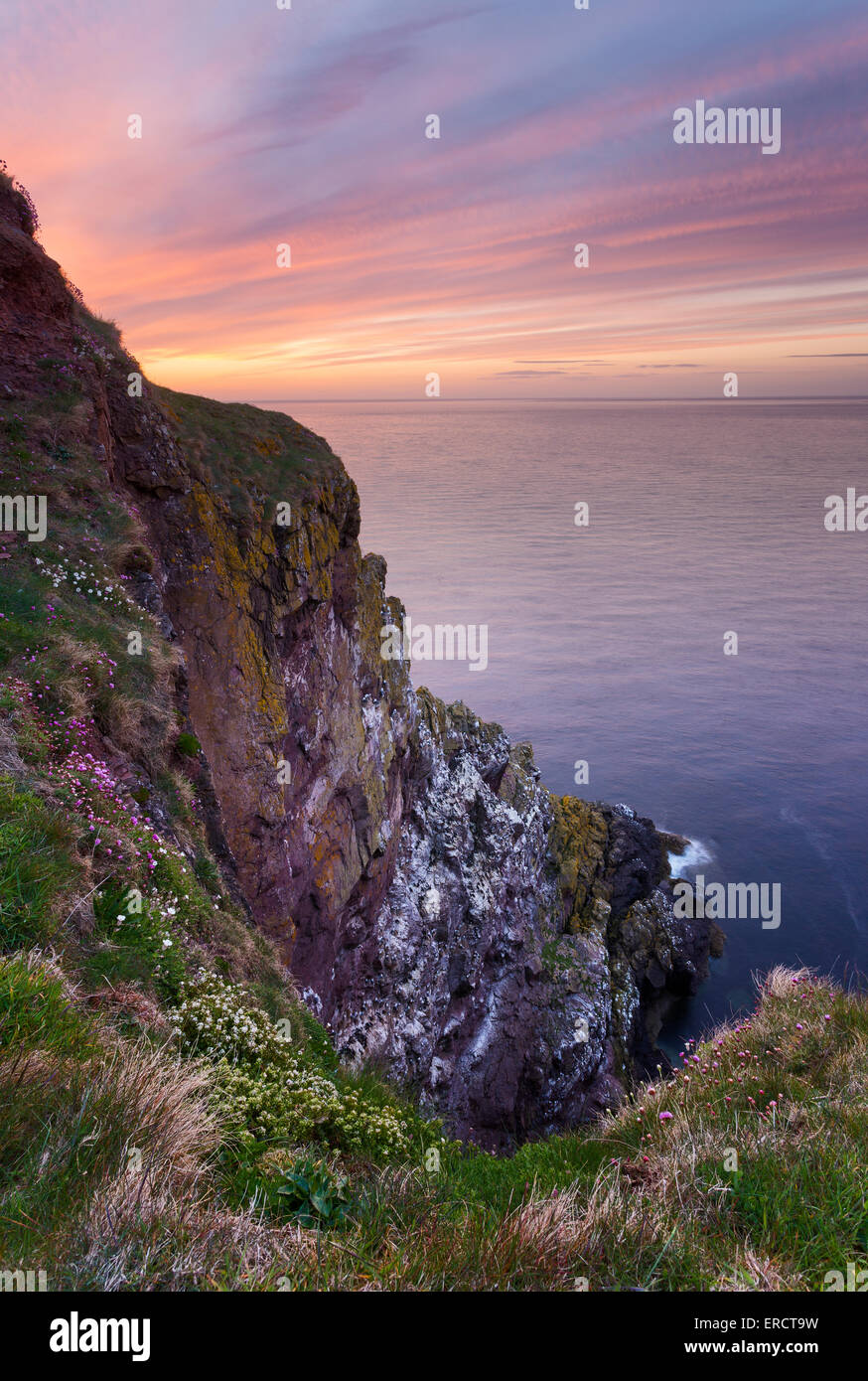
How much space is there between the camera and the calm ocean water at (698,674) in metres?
54.1

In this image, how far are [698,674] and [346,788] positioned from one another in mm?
74011

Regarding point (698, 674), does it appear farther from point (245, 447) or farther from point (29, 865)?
point (29, 865)

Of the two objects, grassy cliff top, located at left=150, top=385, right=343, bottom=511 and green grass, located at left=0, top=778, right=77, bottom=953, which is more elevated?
grassy cliff top, located at left=150, top=385, right=343, bottom=511

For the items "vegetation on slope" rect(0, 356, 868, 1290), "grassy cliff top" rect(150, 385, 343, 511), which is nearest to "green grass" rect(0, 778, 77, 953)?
"vegetation on slope" rect(0, 356, 868, 1290)

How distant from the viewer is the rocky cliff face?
18.5 meters

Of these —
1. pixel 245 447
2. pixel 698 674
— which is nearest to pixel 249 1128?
pixel 245 447

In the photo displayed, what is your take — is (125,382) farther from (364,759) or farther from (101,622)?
(364,759)

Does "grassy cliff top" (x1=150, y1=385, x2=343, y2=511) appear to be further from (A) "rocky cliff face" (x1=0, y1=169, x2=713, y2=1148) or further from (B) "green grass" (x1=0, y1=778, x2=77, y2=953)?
(B) "green grass" (x1=0, y1=778, x2=77, y2=953)

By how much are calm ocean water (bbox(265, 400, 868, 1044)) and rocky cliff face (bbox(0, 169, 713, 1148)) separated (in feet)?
28.2

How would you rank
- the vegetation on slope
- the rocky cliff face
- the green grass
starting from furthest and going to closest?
the rocky cliff face, the green grass, the vegetation on slope

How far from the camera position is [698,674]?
90688mm
